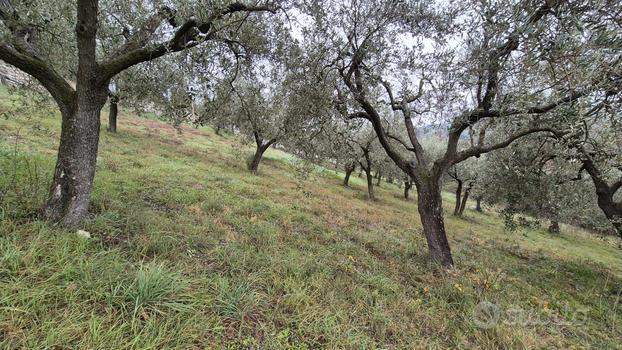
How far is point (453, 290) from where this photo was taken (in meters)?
5.69

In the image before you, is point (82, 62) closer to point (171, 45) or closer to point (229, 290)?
point (171, 45)

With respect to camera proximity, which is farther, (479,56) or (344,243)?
(344,243)

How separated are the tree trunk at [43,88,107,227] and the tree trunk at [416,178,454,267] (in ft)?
27.0

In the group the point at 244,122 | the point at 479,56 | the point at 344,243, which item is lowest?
the point at 344,243

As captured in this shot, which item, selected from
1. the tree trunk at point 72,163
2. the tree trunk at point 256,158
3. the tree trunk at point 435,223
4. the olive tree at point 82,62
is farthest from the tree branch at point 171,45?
the tree trunk at point 256,158

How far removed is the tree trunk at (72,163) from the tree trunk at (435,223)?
8241 mm

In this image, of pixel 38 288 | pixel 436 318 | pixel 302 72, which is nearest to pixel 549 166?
pixel 436 318

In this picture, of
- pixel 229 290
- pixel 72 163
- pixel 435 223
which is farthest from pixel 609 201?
pixel 72 163

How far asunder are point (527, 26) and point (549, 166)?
11338 mm

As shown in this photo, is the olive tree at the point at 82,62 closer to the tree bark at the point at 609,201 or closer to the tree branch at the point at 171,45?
the tree branch at the point at 171,45

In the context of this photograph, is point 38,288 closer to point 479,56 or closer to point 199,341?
point 199,341

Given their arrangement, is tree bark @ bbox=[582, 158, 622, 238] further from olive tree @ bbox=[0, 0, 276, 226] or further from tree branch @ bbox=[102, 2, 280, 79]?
tree branch @ bbox=[102, 2, 280, 79]

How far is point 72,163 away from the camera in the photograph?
4.63 metres

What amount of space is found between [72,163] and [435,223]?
8818mm
